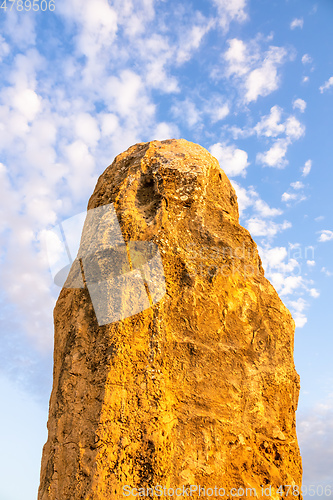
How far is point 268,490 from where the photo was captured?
4238mm

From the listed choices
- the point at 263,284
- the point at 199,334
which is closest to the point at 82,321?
the point at 199,334

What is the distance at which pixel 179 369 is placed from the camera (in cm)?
422

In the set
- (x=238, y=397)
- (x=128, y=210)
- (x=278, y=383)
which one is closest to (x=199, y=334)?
(x=238, y=397)

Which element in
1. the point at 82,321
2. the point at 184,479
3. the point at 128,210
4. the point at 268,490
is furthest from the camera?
the point at 128,210

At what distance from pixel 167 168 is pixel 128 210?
2.39ft

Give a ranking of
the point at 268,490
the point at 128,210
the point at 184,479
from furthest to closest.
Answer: the point at 128,210
the point at 268,490
the point at 184,479

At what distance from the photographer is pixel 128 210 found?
4875 mm

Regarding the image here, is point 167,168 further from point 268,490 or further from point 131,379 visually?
point 268,490

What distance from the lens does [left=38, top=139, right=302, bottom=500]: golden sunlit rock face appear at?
3.84m

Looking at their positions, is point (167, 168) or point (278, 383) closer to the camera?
point (278, 383)

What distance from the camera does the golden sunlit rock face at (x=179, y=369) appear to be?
384cm

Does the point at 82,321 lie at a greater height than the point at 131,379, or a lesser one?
greater

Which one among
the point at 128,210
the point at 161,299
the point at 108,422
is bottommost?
the point at 108,422

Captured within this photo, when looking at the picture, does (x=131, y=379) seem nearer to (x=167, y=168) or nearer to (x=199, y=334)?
(x=199, y=334)
